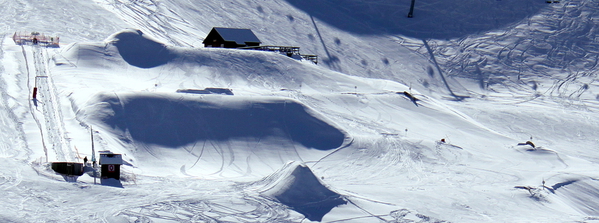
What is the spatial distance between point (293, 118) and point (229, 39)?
1417 centimetres

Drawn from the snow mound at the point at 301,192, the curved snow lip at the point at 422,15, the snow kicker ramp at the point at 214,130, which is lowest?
the snow mound at the point at 301,192

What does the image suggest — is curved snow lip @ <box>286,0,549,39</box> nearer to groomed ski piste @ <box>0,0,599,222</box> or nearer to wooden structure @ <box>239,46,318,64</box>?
groomed ski piste @ <box>0,0,599,222</box>

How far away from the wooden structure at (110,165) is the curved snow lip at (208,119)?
495 centimetres

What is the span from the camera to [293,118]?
32062mm

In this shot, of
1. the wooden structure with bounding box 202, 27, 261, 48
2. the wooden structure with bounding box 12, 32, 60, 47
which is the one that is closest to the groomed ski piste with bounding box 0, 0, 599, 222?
the wooden structure with bounding box 12, 32, 60, 47

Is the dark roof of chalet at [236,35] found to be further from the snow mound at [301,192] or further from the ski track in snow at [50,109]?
the snow mound at [301,192]

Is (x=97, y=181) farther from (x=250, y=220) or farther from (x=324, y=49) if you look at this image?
(x=324, y=49)

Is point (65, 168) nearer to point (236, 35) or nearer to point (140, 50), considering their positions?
point (140, 50)

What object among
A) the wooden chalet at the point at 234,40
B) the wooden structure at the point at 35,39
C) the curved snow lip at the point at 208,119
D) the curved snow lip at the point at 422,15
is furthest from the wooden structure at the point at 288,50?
the curved snow lip at the point at 208,119

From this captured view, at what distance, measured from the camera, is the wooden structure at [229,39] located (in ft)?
147

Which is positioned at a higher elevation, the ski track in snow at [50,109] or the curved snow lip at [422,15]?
the curved snow lip at [422,15]

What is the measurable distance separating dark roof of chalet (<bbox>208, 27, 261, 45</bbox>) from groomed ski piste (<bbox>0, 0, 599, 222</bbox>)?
Result: 1.86 meters

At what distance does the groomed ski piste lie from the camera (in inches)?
919

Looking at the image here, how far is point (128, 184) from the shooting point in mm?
23578
